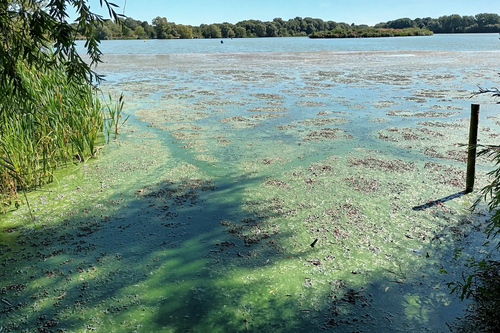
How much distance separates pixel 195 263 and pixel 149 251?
0.41 m

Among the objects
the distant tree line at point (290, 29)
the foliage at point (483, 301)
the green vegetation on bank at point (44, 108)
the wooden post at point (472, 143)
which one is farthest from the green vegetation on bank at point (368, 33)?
the foliage at point (483, 301)

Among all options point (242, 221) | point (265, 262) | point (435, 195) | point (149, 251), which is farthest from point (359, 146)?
point (149, 251)

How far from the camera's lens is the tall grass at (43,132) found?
3578mm

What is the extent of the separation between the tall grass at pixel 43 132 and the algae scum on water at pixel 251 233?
0.25m

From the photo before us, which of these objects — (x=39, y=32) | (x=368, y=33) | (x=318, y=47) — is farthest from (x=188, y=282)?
(x=368, y=33)

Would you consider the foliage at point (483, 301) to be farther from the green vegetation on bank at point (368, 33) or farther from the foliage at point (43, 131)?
the green vegetation on bank at point (368, 33)

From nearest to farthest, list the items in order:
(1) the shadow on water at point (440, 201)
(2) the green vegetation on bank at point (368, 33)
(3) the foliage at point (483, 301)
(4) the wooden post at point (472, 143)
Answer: (3) the foliage at point (483, 301)
(1) the shadow on water at point (440, 201)
(4) the wooden post at point (472, 143)
(2) the green vegetation on bank at point (368, 33)

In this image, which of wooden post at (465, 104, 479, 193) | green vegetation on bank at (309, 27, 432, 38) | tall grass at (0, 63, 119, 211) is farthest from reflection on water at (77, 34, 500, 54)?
wooden post at (465, 104, 479, 193)

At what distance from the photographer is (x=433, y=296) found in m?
2.36

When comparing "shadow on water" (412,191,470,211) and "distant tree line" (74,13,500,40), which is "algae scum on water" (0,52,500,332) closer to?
"shadow on water" (412,191,470,211)

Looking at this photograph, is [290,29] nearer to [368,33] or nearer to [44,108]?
[368,33]

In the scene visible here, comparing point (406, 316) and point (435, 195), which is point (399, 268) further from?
point (435, 195)

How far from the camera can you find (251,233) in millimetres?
3170

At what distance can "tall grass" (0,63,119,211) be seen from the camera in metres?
3.58
